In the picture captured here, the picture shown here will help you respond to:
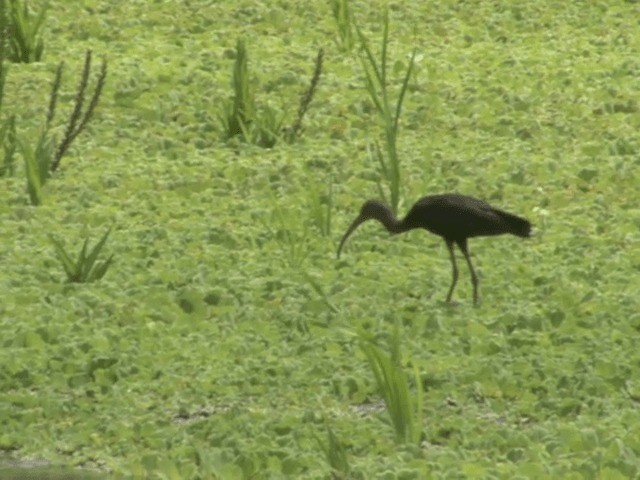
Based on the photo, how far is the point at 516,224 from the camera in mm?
8734

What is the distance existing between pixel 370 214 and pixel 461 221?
691mm

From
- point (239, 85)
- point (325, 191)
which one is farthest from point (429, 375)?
point (239, 85)

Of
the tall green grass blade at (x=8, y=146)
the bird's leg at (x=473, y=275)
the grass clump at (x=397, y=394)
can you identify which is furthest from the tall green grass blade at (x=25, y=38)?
the grass clump at (x=397, y=394)

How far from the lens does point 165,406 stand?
7793mm

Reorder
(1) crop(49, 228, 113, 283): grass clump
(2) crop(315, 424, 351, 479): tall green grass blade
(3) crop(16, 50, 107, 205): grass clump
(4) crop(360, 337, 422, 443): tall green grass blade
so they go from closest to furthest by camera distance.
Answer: (2) crop(315, 424, 351, 479): tall green grass blade → (4) crop(360, 337, 422, 443): tall green grass blade → (1) crop(49, 228, 113, 283): grass clump → (3) crop(16, 50, 107, 205): grass clump

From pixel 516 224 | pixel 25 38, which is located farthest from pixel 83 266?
pixel 25 38

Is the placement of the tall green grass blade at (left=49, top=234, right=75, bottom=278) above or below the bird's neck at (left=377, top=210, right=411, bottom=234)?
below

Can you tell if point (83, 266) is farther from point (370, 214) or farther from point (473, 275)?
point (473, 275)

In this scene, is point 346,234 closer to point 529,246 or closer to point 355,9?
point 529,246

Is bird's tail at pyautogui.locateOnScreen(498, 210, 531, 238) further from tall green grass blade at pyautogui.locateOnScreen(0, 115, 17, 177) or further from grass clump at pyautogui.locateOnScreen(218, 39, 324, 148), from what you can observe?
tall green grass blade at pyautogui.locateOnScreen(0, 115, 17, 177)

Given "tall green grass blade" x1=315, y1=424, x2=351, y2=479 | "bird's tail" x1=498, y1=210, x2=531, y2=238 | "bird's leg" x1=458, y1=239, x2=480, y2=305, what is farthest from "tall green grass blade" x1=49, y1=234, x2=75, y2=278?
"tall green grass blade" x1=315, y1=424, x2=351, y2=479

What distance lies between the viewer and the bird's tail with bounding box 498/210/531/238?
871 centimetres

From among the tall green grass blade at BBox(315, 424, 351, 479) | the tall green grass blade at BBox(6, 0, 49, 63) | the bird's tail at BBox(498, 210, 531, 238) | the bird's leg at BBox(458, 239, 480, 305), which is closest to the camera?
the tall green grass blade at BBox(315, 424, 351, 479)

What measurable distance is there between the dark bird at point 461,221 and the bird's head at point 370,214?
0.17m
